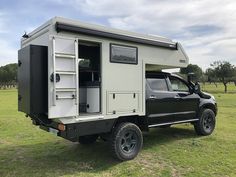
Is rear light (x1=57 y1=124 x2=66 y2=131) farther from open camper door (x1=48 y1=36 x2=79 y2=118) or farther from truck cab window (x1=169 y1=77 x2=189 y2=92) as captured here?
truck cab window (x1=169 y1=77 x2=189 y2=92)

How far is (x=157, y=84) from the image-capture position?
27.4 ft

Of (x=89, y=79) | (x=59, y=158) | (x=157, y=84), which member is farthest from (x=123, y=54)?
(x=59, y=158)

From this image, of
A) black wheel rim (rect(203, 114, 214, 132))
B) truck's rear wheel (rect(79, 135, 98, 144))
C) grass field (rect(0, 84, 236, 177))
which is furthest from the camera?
black wheel rim (rect(203, 114, 214, 132))

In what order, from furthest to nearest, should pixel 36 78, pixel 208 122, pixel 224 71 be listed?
pixel 224 71, pixel 208 122, pixel 36 78

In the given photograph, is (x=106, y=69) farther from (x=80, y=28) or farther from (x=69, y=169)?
(x=69, y=169)

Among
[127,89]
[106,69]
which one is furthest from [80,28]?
[127,89]

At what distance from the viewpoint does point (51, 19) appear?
5969mm

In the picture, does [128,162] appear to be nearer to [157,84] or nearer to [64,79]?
[64,79]

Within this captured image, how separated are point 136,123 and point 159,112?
76 cm

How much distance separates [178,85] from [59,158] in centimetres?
409

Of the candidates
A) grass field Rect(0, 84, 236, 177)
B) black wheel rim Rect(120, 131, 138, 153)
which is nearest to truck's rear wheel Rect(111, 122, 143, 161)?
black wheel rim Rect(120, 131, 138, 153)

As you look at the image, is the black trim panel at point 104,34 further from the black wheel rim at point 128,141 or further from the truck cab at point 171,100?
the black wheel rim at point 128,141

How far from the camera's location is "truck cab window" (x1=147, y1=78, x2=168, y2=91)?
8106 mm

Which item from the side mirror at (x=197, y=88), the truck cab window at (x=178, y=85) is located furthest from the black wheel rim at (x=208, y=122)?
the truck cab window at (x=178, y=85)
